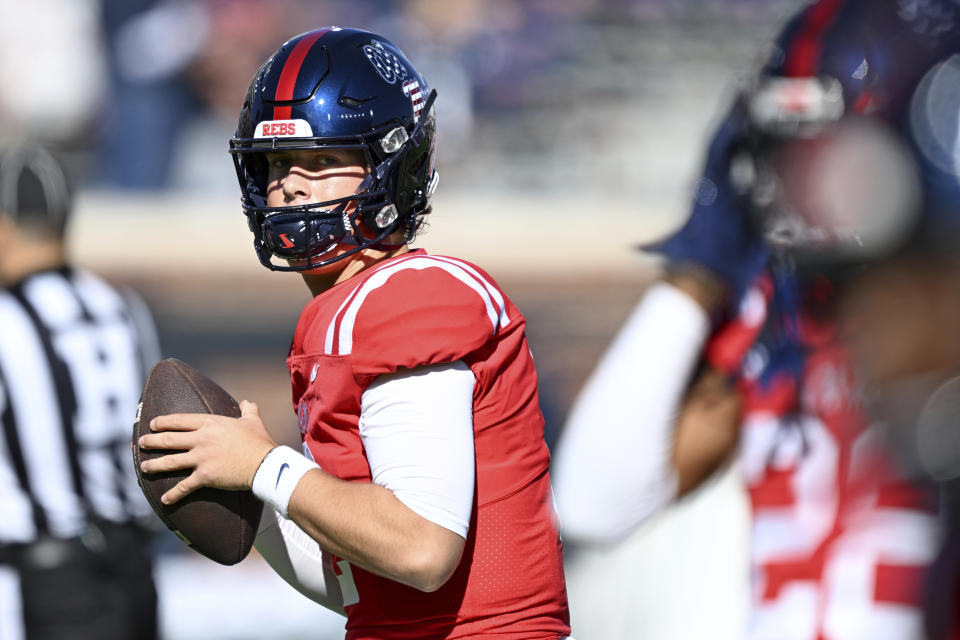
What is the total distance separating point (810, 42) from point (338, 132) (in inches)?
32.8

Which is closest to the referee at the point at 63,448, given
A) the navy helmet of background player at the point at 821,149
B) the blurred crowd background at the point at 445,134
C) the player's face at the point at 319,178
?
the player's face at the point at 319,178

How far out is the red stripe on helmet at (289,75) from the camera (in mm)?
1766

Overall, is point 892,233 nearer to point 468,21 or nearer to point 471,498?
point 471,498

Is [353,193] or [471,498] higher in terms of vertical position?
[353,193]

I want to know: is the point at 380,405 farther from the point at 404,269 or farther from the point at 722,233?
the point at 722,233

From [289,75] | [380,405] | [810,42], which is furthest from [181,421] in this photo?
[810,42]

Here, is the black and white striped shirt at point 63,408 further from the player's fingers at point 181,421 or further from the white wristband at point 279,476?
the white wristband at point 279,476

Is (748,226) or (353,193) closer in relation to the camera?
(353,193)

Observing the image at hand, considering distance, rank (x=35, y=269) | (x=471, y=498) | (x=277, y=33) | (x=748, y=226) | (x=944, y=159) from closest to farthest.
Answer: (x=471, y=498) < (x=944, y=159) < (x=748, y=226) < (x=35, y=269) < (x=277, y=33)

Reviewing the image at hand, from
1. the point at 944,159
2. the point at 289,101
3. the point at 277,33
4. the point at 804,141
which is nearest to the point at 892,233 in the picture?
the point at 944,159

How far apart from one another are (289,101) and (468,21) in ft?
25.5

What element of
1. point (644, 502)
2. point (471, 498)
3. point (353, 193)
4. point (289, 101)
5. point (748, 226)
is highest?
point (289, 101)

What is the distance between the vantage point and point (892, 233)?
5.54ft

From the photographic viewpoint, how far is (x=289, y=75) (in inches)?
70.3
